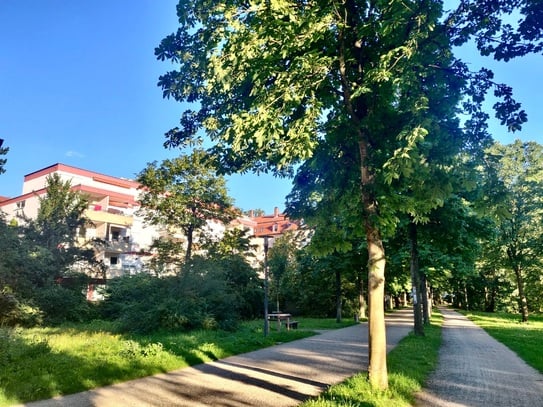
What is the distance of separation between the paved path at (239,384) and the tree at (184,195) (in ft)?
70.7

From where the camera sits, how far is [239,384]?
761cm

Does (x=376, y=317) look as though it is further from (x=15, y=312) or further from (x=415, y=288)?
(x=15, y=312)

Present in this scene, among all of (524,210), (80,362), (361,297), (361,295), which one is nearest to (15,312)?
(80,362)

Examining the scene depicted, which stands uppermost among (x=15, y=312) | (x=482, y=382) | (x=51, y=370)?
(x=15, y=312)

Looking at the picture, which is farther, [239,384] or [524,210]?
[524,210]

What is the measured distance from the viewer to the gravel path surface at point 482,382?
6570 millimetres

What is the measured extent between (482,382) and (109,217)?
130 feet

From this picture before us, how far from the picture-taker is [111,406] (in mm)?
6027

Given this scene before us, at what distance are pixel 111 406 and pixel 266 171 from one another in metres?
5.59

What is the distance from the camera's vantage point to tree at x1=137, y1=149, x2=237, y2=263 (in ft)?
104

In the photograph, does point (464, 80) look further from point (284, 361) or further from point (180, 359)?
point (180, 359)

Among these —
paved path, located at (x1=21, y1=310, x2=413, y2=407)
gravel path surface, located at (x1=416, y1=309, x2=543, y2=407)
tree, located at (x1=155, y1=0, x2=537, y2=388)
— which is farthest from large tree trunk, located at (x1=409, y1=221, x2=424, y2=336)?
tree, located at (x1=155, y1=0, x2=537, y2=388)

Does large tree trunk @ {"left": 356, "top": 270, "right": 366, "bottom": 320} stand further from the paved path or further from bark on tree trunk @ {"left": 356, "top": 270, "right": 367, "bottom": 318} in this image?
the paved path

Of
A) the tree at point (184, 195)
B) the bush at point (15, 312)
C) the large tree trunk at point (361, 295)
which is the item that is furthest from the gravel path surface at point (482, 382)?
the tree at point (184, 195)
